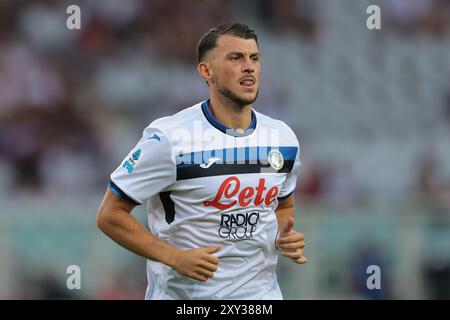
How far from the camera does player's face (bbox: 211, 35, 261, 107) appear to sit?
5.21 meters

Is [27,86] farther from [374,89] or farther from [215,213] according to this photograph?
[215,213]

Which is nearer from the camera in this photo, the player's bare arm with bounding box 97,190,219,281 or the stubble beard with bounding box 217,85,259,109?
the player's bare arm with bounding box 97,190,219,281

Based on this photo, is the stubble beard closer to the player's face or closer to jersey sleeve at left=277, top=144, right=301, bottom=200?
the player's face

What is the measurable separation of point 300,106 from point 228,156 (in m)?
7.04

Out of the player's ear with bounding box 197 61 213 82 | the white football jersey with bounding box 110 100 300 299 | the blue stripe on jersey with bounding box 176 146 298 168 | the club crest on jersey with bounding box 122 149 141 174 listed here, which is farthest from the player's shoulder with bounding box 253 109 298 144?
the club crest on jersey with bounding box 122 149 141 174

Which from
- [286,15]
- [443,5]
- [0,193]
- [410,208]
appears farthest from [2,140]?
[443,5]

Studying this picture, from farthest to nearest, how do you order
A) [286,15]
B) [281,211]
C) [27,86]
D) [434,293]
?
[286,15]
[27,86]
[434,293]
[281,211]

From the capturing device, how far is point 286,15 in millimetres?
12820

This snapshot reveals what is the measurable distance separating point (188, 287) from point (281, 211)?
842mm

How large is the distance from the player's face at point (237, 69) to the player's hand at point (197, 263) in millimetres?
888

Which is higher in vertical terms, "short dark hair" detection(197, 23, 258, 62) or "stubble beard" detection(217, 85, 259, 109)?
"short dark hair" detection(197, 23, 258, 62)

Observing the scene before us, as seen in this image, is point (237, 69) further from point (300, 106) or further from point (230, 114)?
point (300, 106)

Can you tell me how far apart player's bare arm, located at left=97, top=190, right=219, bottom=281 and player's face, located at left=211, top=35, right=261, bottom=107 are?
2.83ft

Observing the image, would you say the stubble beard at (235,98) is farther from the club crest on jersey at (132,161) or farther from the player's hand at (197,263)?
the player's hand at (197,263)
